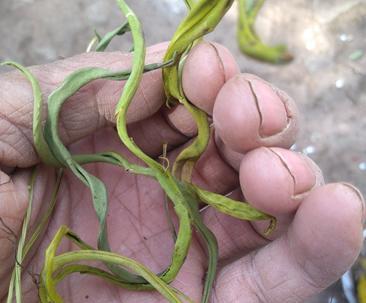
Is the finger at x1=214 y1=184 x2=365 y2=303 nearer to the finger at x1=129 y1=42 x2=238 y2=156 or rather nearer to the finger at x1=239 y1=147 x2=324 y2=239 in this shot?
the finger at x1=239 y1=147 x2=324 y2=239

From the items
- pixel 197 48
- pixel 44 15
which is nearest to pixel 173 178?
pixel 197 48

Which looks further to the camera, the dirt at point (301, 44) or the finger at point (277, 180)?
the dirt at point (301, 44)

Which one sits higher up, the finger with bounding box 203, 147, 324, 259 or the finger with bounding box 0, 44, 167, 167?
the finger with bounding box 0, 44, 167, 167

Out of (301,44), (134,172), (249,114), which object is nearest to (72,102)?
(134,172)

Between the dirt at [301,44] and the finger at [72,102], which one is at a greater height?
the finger at [72,102]

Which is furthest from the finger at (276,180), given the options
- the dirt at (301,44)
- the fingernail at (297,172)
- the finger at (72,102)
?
the dirt at (301,44)

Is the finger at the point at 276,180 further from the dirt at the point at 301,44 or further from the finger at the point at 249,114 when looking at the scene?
the dirt at the point at 301,44

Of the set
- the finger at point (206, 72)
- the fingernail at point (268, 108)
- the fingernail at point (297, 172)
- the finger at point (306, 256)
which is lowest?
the finger at point (306, 256)

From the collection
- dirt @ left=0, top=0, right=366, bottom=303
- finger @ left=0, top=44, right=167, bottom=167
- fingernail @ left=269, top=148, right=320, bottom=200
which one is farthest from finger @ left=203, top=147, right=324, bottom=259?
dirt @ left=0, top=0, right=366, bottom=303
